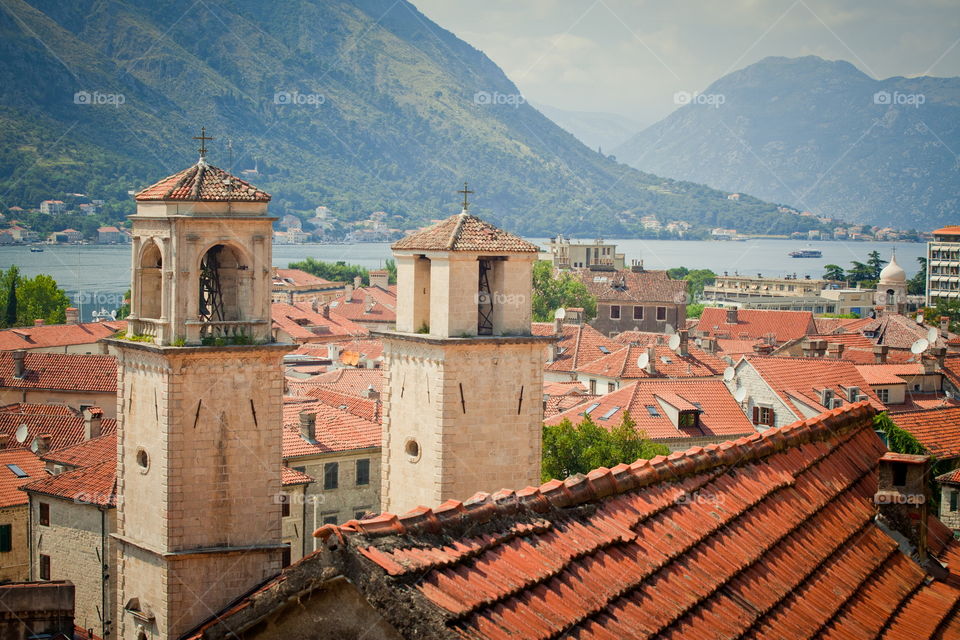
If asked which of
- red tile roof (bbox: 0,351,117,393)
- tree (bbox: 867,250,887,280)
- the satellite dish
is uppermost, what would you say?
tree (bbox: 867,250,887,280)

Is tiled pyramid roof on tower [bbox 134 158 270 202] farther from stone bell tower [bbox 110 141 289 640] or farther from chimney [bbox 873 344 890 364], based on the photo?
chimney [bbox 873 344 890 364]

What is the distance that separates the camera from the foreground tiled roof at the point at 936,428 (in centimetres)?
3388

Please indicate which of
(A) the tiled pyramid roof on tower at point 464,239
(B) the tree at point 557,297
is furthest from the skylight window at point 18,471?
(B) the tree at point 557,297

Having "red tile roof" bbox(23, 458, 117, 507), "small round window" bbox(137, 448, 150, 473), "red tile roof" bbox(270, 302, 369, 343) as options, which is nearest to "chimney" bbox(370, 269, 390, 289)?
"red tile roof" bbox(270, 302, 369, 343)

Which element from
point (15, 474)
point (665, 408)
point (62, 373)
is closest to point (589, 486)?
point (15, 474)

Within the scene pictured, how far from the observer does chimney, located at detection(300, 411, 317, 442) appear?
1693 inches

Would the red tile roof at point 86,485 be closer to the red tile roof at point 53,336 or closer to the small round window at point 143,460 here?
the small round window at point 143,460

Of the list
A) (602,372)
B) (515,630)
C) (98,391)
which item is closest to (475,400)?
(515,630)

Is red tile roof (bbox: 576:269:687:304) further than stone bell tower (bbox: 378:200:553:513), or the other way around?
red tile roof (bbox: 576:269:687:304)

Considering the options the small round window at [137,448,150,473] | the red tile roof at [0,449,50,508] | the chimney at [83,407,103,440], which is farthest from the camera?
the chimney at [83,407,103,440]

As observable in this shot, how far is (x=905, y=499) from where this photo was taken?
1323 cm

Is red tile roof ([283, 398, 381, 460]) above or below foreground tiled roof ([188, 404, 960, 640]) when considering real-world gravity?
below

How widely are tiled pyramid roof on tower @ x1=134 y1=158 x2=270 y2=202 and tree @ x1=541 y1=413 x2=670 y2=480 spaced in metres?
16.7

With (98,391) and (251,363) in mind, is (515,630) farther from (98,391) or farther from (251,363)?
(98,391)
